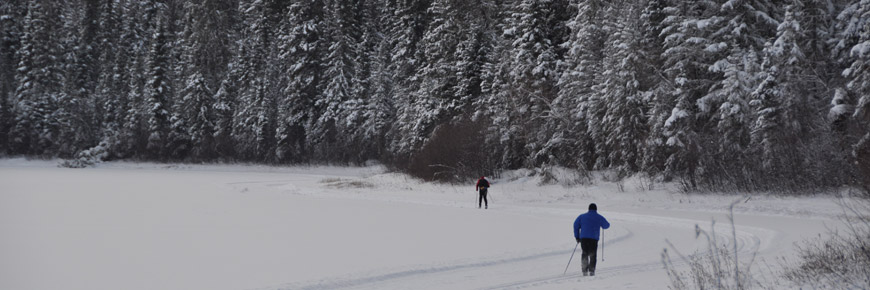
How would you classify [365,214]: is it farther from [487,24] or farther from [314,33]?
[314,33]

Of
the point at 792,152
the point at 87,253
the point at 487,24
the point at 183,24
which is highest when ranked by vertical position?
the point at 183,24

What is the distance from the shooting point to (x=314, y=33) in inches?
2165

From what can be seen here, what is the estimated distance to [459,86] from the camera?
37.7 m

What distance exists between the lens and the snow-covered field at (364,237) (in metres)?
9.45

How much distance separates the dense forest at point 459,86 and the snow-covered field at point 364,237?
2.84m

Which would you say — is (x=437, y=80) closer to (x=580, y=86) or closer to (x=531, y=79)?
(x=531, y=79)

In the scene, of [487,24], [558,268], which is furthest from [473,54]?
[558,268]

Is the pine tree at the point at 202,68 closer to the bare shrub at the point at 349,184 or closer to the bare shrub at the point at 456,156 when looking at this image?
the bare shrub at the point at 349,184

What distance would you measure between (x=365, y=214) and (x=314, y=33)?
38411 millimetres

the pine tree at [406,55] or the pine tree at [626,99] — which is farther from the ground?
the pine tree at [406,55]

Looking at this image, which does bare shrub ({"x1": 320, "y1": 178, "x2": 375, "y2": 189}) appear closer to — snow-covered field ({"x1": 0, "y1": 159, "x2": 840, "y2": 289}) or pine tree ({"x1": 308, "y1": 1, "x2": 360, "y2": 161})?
snow-covered field ({"x1": 0, "y1": 159, "x2": 840, "y2": 289})

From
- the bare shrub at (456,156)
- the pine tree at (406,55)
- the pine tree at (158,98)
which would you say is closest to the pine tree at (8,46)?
the pine tree at (158,98)

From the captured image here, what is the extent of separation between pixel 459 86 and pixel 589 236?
93.8 feet

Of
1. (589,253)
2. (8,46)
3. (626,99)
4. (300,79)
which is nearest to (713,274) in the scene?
(589,253)
